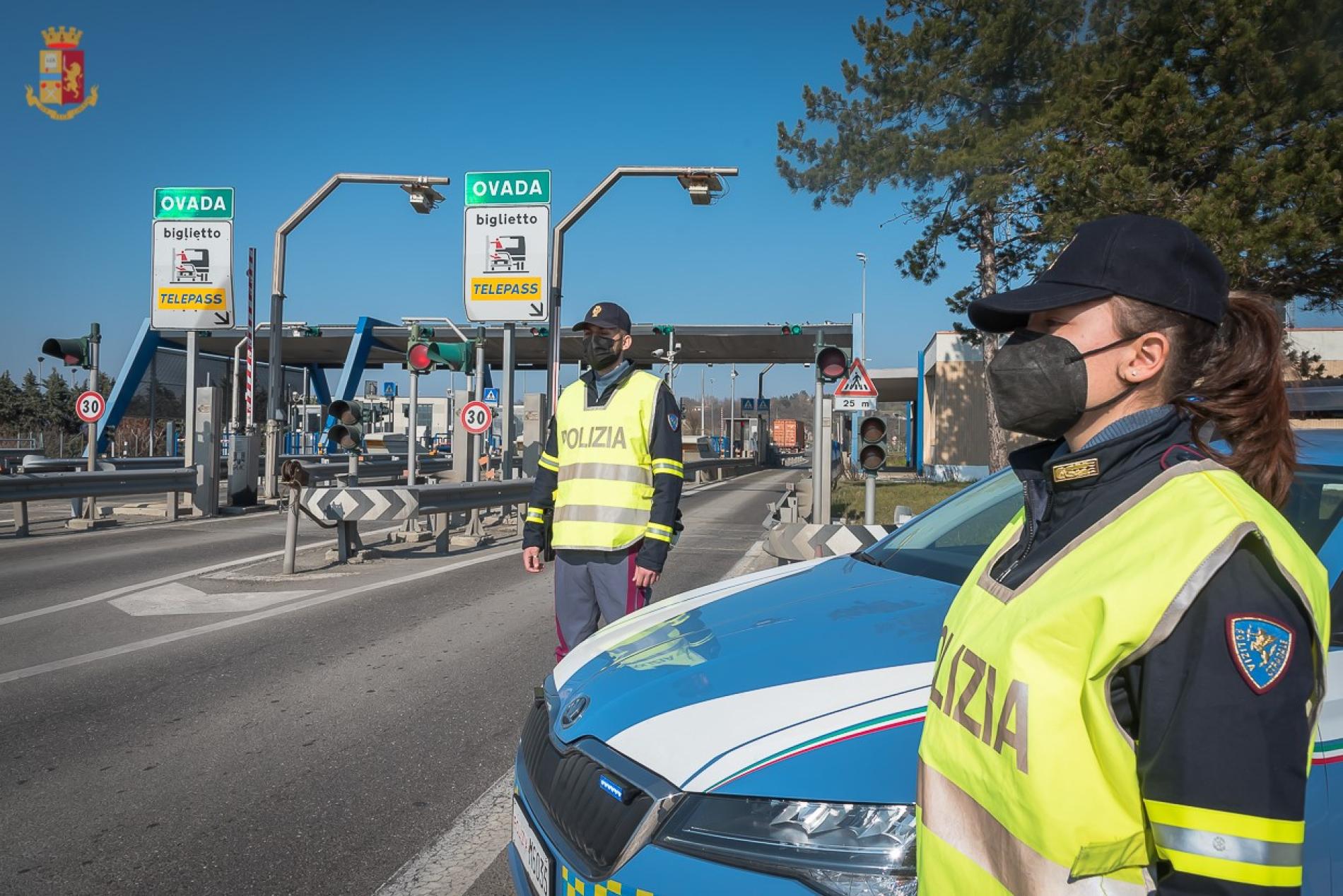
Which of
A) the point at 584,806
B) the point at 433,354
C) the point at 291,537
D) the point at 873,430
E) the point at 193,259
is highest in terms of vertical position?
the point at 193,259

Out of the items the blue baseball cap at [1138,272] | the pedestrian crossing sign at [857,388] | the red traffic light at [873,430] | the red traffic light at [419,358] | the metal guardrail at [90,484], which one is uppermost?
the red traffic light at [419,358]

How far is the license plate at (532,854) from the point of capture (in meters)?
2.26

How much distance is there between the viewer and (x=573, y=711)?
8.10 ft

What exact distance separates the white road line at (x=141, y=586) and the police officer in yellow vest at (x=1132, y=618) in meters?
8.11

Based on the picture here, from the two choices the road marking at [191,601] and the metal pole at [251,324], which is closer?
the road marking at [191,601]

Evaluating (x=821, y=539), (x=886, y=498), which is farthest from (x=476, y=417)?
(x=821, y=539)

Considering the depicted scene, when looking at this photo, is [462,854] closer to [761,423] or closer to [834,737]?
[834,737]

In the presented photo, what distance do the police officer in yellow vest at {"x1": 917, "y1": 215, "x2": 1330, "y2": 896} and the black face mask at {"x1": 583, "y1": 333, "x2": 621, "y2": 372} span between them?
295 centimetres

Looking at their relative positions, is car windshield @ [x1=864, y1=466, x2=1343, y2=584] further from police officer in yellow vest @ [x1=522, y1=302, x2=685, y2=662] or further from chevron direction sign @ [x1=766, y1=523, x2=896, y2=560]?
chevron direction sign @ [x1=766, y1=523, x2=896, y2=560]

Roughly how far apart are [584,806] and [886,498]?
20.2m

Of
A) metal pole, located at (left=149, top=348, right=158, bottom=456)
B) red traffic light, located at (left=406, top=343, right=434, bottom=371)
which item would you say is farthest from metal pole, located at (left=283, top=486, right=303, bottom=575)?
metal pole, located at (left=149, top=348, right=158, bottom=456)

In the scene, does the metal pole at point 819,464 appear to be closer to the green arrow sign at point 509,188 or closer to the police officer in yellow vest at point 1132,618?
the green arrow sign at point 509,188

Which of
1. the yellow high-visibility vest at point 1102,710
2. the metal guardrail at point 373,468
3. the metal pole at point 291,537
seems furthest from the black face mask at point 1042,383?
the metal guardrail at point 373,468

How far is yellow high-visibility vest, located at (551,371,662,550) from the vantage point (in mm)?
4254
